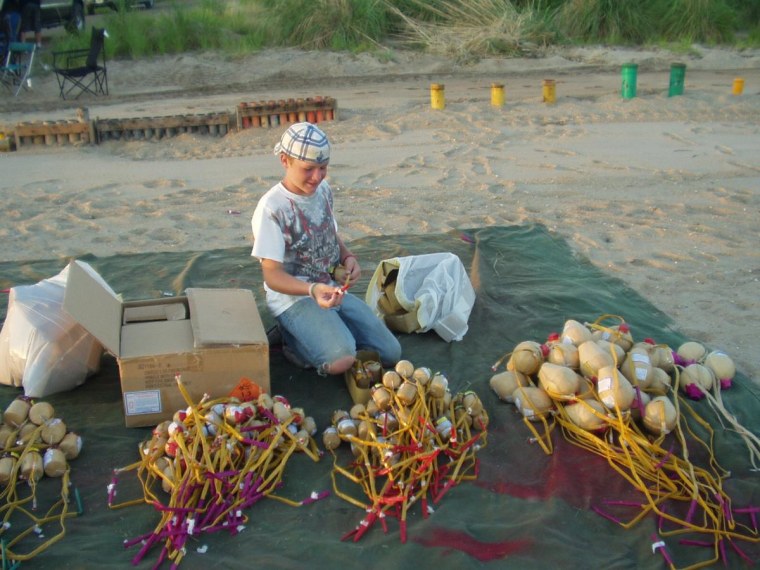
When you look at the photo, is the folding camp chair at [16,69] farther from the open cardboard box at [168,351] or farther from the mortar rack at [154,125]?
the open cardboard box at [168,351]

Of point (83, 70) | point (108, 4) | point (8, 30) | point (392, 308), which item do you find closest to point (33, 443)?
point (392, 308)

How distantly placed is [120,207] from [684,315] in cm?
465

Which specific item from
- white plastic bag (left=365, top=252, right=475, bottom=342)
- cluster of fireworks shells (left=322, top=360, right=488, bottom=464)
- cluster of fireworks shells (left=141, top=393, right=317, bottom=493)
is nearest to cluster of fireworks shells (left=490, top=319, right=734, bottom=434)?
cluster of fireworks shells (left=322, top=360, right=488, bottom=464)

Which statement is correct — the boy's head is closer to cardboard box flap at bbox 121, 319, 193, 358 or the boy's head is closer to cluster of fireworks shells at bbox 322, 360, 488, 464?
cardboard box flap at bbox 121, 319, 193, 358

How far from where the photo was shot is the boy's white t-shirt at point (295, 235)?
11.7ft

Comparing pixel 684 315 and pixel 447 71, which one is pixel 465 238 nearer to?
pixel 684 315

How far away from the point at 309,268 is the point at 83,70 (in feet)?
33.9

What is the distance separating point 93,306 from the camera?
3.39 metres

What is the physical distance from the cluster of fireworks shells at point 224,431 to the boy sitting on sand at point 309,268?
50cm

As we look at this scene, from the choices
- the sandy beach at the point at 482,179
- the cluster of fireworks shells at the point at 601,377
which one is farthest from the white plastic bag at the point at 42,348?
the sandy beach at the point at 482,179

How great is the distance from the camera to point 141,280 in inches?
200

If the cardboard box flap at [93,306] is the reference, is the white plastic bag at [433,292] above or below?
below

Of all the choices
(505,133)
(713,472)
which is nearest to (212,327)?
(713,472)

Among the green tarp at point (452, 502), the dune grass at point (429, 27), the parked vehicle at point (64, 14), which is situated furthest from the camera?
the parked vehicle at point (64, 14)
